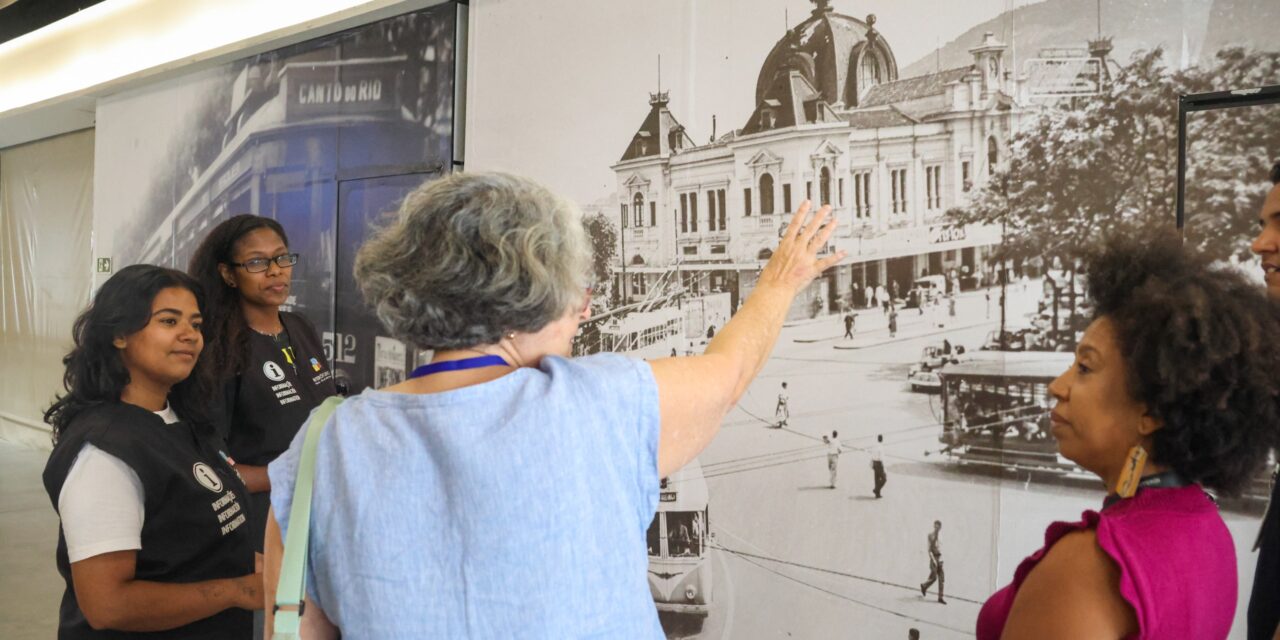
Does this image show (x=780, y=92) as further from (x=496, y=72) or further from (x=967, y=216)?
(x=496, y=72)

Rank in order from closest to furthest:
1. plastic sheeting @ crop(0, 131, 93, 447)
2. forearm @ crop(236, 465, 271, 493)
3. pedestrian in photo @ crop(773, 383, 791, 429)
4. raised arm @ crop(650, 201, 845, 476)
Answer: raised arm @ crop(650, 201, 845, 476), forearm @ crop(236, 465, 271, 493), pedestrian in photo @ crop(773, 383, 791, 429), plastic sheeting @ crop(0, 131, 93, 447)

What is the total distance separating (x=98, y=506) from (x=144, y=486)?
10cm

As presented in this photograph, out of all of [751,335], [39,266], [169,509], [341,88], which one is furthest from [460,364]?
[39,266]

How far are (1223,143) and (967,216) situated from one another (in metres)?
0.75

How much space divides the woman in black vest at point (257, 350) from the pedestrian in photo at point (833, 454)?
1.85m

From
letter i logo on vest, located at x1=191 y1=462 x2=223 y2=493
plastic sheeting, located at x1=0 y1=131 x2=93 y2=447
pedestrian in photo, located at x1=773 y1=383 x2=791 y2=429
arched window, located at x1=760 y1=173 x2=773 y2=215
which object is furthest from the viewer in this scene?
plastic sheeting, located at x1=0 y1=131 x2=93 y2=447

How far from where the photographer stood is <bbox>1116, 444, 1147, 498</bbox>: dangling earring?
134 cm

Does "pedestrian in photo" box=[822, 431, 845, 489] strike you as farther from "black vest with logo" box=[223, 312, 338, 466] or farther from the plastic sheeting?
the plastic sheeting

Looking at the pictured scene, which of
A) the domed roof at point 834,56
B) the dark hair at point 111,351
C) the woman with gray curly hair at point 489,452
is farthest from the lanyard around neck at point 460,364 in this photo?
the domed roof at point 834,56

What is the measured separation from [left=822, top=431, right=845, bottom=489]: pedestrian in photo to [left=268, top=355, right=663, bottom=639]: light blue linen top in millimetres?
2158

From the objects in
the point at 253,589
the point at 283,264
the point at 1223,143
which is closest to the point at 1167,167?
the point at 1223,143

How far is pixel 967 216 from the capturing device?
9.95ft

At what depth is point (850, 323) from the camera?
3344 millimetres

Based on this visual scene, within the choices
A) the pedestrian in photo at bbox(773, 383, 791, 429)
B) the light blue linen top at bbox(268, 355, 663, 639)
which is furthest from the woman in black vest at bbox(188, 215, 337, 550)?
the light blue linen top at bbox(268, 355, 663, 639)
